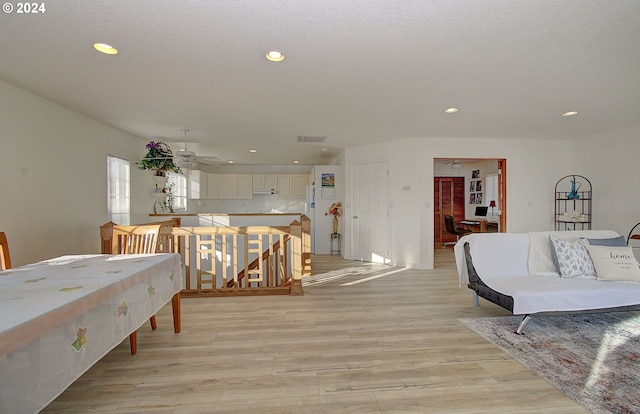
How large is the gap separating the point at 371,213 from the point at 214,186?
4.83 meters

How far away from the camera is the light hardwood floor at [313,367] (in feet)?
5.57

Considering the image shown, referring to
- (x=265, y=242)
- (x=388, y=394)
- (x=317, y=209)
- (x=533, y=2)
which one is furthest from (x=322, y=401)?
(x=317, y=209)

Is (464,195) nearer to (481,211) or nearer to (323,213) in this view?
(481,211)

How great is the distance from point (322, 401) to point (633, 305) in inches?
114

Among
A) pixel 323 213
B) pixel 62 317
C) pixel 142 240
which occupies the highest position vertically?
pixel 323 213

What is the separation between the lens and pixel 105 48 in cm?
223

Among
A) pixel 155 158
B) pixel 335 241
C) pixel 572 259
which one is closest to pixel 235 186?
pixel 335 241

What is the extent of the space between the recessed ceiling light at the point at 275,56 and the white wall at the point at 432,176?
3636 mm

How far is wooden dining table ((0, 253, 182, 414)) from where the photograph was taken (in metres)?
1.04

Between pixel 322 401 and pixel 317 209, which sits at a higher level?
pixel 317 209

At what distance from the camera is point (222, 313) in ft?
10.1

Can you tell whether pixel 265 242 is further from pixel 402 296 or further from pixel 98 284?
pixel 98 284

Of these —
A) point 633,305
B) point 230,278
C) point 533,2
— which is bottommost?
point 230,278

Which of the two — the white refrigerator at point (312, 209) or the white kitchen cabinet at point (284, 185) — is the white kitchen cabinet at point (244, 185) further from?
the white refrigerator at point (312, 209)
